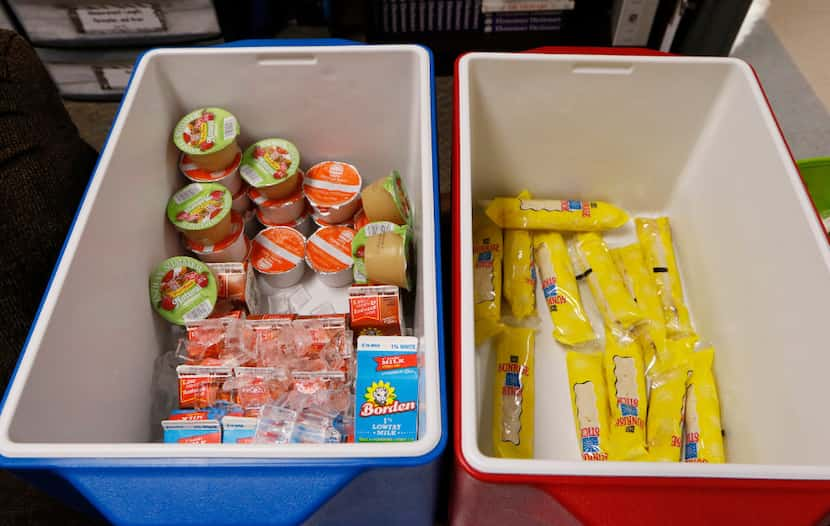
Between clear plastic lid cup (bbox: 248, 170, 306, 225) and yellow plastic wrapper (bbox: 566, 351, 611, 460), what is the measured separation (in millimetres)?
627

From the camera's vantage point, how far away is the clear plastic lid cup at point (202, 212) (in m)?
1.11

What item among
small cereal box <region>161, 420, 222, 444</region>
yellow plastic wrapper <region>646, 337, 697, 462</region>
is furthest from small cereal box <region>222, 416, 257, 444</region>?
yellow plastic wrapper <region>646, 337, 697, 462</region>

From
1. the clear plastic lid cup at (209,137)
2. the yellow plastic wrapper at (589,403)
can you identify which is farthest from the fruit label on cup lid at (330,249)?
the yellow plastic wrapper at (589,403)

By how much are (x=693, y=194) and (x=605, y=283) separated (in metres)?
0.28

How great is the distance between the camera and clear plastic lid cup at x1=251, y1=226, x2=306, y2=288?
46.5 inches

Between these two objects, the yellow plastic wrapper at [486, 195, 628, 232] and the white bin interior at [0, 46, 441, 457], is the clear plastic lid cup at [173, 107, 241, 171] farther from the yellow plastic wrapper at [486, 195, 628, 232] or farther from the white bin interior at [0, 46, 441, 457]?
the yellow plastic wrapper at [486, 195, 628, 232]

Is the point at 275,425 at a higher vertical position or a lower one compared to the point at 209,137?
lower

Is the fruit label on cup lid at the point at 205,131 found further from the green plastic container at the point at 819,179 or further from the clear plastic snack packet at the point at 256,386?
the green plastic container at the point at 819,179

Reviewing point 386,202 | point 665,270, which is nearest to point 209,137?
point 386,202

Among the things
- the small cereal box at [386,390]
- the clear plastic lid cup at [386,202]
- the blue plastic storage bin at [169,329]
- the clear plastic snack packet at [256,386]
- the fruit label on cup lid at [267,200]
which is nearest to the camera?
the blue plastic storage bin at [169,329]

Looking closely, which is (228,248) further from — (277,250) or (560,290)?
(560,290)

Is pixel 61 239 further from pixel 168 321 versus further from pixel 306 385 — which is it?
pixel 306 385

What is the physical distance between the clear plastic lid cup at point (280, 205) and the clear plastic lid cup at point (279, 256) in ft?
0.08

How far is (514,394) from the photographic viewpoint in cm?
108
